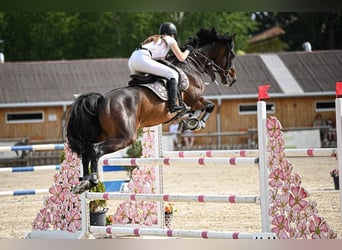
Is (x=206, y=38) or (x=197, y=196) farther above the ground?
(x=206, y=38)

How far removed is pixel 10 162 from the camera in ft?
59.4

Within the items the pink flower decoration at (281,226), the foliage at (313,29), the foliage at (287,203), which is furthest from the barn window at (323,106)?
the pink flower decoration at (281,226)

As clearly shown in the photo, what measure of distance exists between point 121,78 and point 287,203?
724 inches

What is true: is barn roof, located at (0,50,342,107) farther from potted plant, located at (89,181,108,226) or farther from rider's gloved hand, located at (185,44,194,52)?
rider's gloved hand, located at (185,44,194,52)

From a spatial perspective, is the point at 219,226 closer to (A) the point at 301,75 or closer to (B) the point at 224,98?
(B) the point at 224,98

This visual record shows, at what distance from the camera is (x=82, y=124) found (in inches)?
205

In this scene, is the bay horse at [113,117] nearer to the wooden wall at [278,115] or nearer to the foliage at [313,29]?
the wooden wall at [278,115]

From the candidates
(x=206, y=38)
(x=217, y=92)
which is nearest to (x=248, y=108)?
(x=217, y=92)

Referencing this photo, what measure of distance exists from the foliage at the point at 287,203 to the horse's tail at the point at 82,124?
1.29 m

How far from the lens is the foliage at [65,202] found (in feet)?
20.3

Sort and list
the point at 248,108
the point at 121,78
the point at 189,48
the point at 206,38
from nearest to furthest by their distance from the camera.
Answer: the point at 189,48, the point at 206,38, the point at 248,108, the point at 121,78

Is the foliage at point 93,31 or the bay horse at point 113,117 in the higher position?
the foliage at point 93,31

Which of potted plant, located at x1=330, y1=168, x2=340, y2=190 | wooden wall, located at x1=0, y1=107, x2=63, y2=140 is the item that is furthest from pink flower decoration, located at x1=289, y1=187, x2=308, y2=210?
wooden wall, located at x1=0, y1=107, x2=63, y2=140

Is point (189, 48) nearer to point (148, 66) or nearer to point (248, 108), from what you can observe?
point (148, 66)
